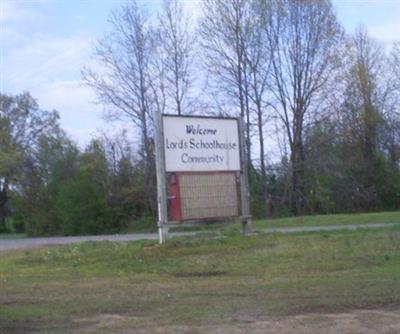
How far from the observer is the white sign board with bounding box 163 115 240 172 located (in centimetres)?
2433

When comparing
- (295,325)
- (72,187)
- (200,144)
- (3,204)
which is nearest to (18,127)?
(3,204)

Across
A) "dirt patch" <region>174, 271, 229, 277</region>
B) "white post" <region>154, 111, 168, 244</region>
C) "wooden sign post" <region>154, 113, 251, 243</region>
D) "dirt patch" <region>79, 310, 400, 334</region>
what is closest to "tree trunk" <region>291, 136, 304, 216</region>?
"wooden sign post" <region>154, 113, 251, 243</region>

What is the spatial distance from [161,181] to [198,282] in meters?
8.20

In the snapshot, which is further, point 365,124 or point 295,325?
point 365,124

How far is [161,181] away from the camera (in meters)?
23.7

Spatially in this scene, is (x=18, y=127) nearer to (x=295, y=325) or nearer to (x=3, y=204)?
(x=3, y=204)

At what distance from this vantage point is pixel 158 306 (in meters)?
12.7

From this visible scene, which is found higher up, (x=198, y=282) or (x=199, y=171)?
(x=199, y=171)

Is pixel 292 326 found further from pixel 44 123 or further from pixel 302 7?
pixel 44 123

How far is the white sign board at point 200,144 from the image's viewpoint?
24328 mm

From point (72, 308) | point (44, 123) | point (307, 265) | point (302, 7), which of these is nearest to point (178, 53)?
point (302, 7)

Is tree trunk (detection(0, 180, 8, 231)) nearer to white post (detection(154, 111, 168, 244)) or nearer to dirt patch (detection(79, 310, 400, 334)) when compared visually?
white post (detection(154, 111, 168, 244))

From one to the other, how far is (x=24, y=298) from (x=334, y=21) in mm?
45274

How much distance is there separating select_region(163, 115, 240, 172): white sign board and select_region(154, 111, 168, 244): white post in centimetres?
19
